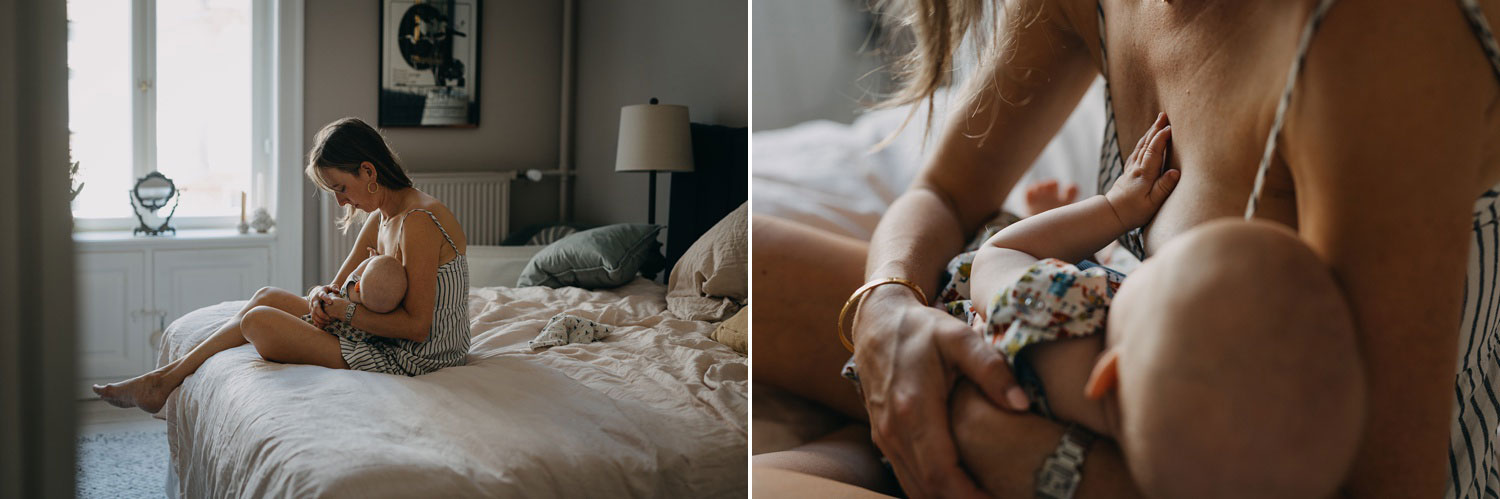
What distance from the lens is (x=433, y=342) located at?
103 cm

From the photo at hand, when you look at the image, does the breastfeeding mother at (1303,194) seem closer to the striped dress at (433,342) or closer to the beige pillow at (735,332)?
the beige pillow at (735,332)

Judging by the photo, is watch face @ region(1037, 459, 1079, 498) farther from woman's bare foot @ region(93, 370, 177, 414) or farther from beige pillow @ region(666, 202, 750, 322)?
woman's bare foot @ region(93, 370, 177, 414)

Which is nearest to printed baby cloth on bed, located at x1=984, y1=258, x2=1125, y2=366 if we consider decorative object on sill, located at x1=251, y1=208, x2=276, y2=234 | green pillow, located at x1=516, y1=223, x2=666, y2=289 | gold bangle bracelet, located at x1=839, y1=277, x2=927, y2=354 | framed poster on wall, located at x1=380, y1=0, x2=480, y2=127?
gold bangle bracelet, located at x1=839, y1=277, x2=927, y2=354

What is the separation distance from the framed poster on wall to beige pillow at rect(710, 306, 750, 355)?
0.31 meters

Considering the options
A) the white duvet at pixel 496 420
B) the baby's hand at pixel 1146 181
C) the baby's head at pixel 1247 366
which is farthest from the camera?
the white duvet at pixel 496 420

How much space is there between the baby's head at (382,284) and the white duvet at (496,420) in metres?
0.09

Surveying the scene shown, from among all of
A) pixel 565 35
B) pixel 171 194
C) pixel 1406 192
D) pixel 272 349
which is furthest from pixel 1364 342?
pixel 272 349

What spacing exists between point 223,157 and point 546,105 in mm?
299

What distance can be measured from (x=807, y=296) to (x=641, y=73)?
357 mm

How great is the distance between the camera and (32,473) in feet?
1.40

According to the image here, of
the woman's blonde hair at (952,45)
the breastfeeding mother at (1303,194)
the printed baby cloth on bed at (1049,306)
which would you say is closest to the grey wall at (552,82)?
the woman's blonde hair at (952,45)

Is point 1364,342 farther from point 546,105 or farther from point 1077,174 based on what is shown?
point 1077,174

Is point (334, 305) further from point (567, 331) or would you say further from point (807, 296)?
point (807, 296)

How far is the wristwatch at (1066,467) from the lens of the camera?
0.33 meters
